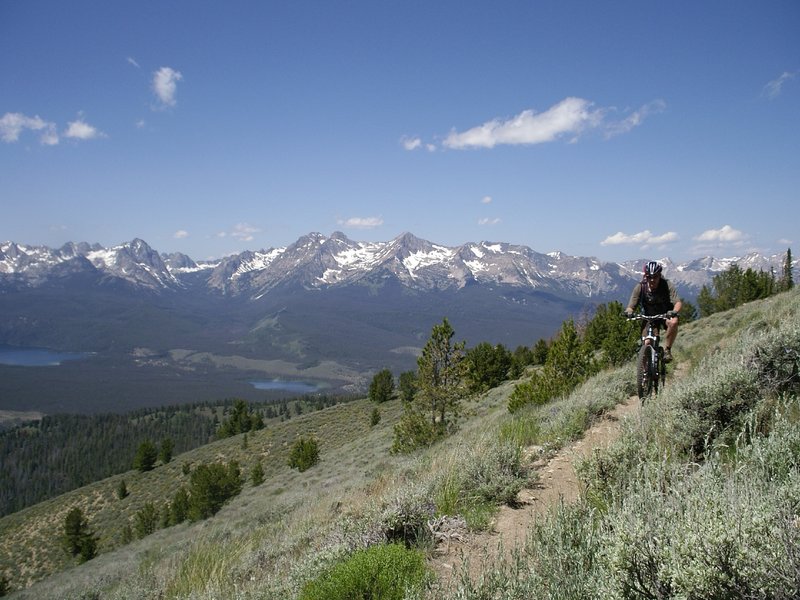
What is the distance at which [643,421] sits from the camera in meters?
5.28

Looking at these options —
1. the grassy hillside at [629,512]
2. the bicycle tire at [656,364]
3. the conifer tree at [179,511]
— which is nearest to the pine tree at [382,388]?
the conifer tree at [179,511]

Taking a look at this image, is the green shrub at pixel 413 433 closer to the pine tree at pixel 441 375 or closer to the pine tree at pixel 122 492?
the pine tree at pixel 441 375

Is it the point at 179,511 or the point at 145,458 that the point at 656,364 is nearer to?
the point at 179,511

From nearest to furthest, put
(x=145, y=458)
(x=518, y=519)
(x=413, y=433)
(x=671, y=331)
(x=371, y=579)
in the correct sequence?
(x=371, y=579) → (x=518, y=519) → (x=671, y=331) → (x=413, y=433) → (x=145, y=458)

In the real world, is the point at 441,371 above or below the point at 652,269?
below

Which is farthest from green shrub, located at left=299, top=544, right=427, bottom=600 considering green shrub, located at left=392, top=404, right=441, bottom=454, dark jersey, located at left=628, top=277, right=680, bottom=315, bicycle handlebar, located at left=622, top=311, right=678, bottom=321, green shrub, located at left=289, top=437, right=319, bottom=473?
green shrub, located at left=289, top=437, right=319, bottom=473

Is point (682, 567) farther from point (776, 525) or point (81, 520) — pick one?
point (81, 520)

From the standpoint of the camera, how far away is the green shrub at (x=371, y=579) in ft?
10.8

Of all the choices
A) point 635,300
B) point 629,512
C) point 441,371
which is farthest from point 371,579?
point 441,371

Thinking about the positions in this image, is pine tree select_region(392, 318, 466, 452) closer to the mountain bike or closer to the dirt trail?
the mountain bike

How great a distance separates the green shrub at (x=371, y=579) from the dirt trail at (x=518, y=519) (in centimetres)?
39

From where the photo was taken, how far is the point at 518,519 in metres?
4.79

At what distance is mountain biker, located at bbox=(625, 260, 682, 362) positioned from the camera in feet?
27.2

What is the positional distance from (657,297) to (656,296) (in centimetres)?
3
